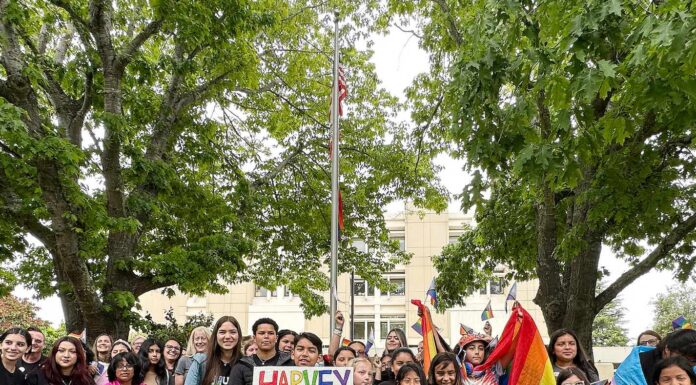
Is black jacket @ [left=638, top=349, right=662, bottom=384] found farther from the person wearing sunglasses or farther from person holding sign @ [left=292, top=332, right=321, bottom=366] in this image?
person holding sign @ [left=292, top=332, right=321, bottom=366]

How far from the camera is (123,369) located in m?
6.58

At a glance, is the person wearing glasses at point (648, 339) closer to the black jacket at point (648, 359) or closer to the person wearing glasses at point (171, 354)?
the black jacket at point (648, 359)

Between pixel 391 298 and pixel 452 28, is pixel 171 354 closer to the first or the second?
pixel 452 28

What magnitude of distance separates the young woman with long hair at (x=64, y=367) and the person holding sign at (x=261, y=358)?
134 cm

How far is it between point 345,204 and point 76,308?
709 centimetres

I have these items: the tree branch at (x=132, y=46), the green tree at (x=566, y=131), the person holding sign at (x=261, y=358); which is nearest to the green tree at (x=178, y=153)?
the tree branch at (x=132, y=46)

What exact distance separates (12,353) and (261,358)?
2.07 m

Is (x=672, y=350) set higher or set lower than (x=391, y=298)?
lower

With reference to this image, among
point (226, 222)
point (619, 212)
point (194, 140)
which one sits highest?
point (194, 140)

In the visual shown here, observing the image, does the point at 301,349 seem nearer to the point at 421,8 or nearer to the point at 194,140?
the point at 421,8

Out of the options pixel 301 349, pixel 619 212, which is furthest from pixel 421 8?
pixel 301 349

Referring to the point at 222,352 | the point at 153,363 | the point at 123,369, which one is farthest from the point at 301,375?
the point at 153,363

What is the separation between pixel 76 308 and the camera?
15.5 meters

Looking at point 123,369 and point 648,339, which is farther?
point 648,339
